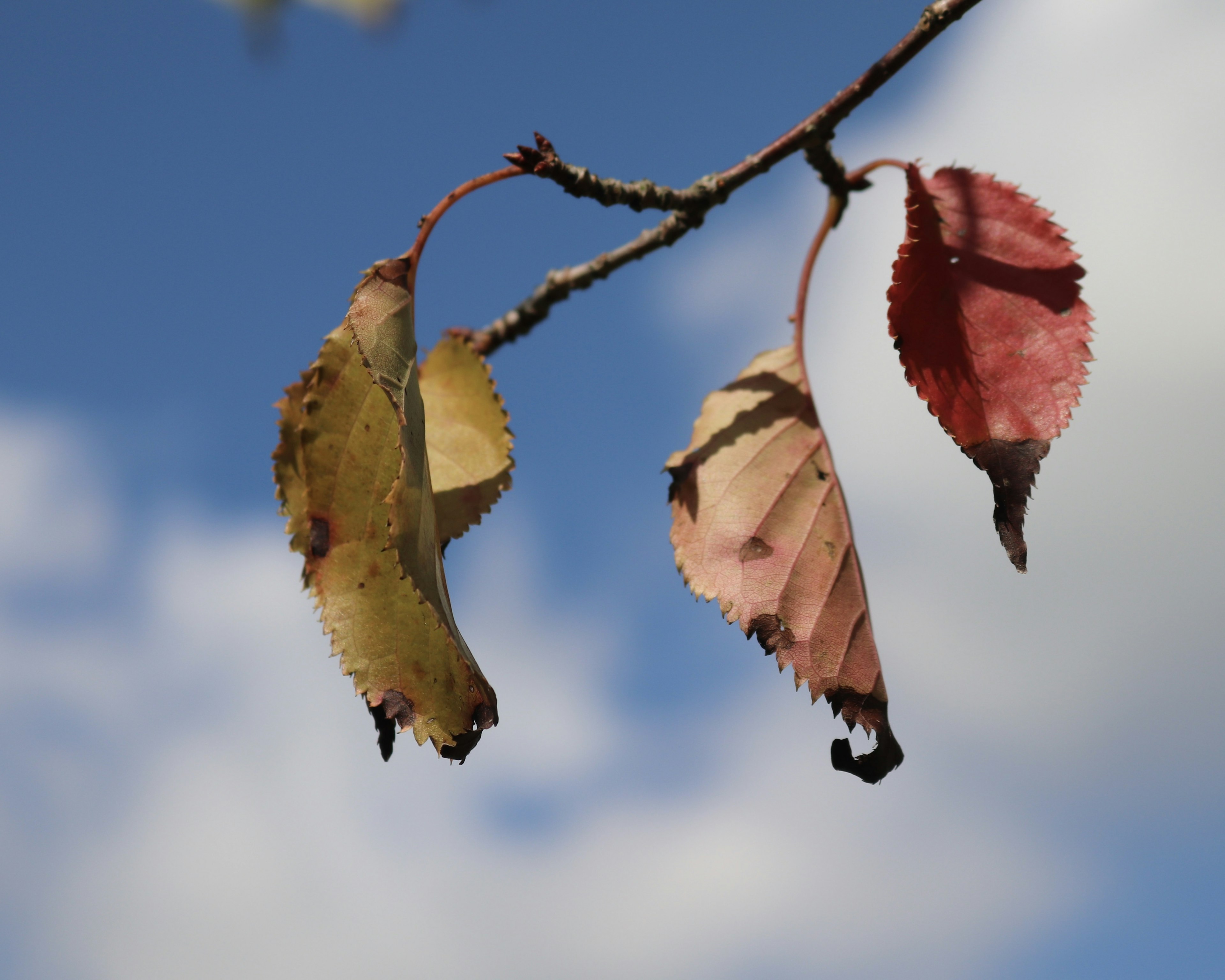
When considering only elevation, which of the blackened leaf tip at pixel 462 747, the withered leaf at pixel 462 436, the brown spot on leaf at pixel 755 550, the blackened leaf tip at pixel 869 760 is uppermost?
the withered leaf at pixel 462 436

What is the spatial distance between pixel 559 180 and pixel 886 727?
0.62 meters

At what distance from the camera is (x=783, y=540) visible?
39.9 inches

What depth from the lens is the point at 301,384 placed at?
1037 mm

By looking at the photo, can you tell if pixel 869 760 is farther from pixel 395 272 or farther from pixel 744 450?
pixel 395 272

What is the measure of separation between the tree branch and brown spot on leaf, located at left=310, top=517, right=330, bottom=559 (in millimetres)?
410

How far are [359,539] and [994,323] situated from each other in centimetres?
66

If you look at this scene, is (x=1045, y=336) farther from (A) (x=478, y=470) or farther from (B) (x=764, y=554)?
(A) (x=478, y=470)

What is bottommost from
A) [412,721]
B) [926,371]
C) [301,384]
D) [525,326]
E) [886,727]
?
[886,727]

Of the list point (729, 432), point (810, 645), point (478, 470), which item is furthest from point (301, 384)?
point (810, 645)

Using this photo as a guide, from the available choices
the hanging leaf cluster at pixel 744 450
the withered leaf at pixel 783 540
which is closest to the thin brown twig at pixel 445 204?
the hanging leaf cluster at pixel 744 450

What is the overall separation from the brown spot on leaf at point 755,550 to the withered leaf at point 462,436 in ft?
0.89

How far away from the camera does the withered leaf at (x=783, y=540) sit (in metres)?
0.92

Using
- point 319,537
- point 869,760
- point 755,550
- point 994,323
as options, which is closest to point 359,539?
point 319,537

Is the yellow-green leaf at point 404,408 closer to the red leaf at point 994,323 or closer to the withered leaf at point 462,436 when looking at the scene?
the withered leaf at point 462,436
